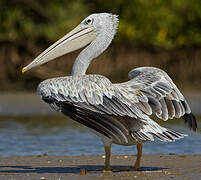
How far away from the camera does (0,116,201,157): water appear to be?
31.3 ft

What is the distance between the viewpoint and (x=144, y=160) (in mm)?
8320

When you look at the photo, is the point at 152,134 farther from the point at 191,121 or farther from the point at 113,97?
the point at 191,121

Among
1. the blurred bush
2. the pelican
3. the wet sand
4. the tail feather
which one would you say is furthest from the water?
the blurred bush

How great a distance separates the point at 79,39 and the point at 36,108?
8699mm

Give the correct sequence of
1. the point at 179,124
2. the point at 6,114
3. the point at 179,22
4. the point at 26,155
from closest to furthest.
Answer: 1. the point at 26,155
2. the point at 179,124
3. the point at 6,114
4. the point at 179,22

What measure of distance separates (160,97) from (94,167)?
1.32 meters

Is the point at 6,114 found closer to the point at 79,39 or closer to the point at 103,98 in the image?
the point at 79,39

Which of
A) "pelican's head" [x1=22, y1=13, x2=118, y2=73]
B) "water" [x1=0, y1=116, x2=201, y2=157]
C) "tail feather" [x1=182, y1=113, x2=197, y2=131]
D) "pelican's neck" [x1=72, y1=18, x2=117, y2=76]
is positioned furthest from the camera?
"water" [x1=0, y1=116, x2=201, y2=157]

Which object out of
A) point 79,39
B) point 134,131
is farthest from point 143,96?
point 79,39

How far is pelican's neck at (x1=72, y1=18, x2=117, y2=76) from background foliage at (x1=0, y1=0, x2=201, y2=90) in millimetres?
12602

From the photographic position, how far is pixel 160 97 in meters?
7.07

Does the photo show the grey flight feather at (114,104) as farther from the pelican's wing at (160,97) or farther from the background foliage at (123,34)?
the background foliage at (123,34)

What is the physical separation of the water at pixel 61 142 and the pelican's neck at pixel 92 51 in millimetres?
1986

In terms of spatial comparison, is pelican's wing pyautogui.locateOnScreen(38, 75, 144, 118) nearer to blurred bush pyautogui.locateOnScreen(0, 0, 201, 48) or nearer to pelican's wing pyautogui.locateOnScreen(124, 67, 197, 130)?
pelican's wing pyautogui.locateOnScreen(124, 67, 197, 130)
